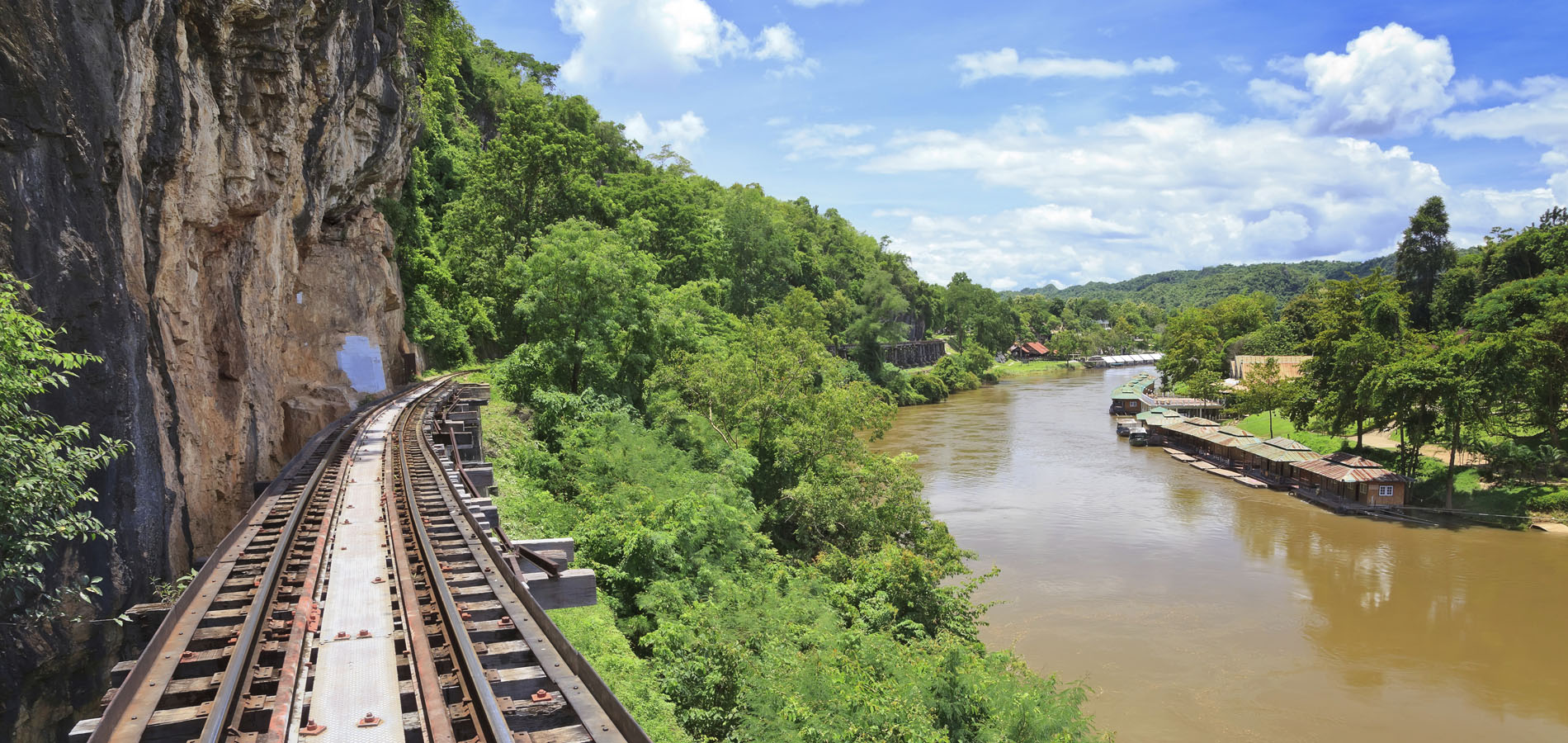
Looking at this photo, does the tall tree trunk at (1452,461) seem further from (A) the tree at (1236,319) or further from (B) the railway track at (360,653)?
(A) the tree at (1236,319)

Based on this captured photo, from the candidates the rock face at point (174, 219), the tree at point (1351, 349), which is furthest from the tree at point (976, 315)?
the rock face at point (174, 219)

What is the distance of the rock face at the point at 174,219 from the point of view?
29.4 ft

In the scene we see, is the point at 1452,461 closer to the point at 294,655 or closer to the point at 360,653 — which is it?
the point at 360,653

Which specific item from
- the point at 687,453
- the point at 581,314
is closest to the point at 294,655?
the point at 687,453

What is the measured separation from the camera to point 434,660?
6875 millimetres

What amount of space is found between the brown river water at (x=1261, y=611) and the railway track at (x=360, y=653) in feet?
49.0

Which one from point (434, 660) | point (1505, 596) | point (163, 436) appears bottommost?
point (1505, 596)

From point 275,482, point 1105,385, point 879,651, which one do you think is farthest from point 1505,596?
point 1105,385

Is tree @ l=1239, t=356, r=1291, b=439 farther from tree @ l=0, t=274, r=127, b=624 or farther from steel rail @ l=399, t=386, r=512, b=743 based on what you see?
tree @ l=0, t=274, r=127, b=624

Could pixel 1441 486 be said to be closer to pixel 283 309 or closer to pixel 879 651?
pixel 879 651

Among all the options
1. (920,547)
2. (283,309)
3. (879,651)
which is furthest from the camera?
(283,309)

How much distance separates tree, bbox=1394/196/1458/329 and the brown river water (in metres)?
38.0

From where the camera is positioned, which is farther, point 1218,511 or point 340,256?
point 1218,511

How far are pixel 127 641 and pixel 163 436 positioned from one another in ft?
11.4
